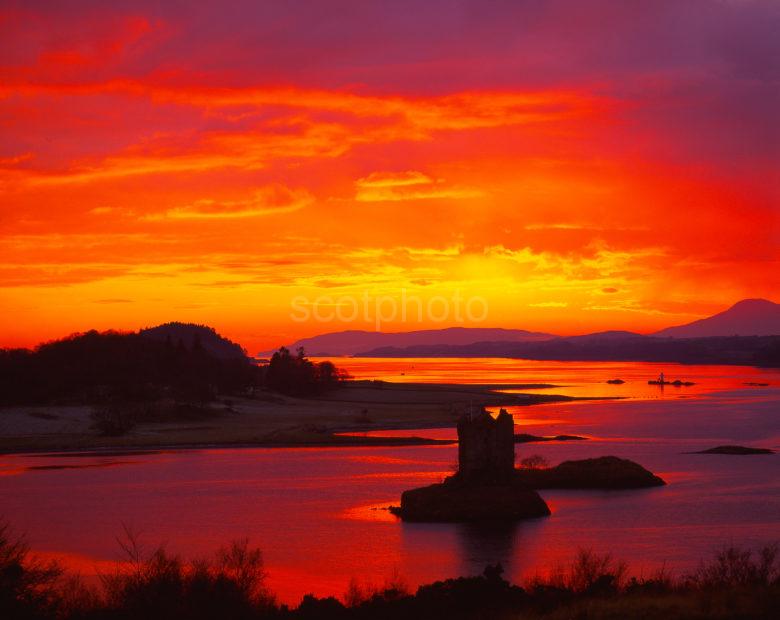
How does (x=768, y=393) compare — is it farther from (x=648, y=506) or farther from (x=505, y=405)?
(x=648, y=506)

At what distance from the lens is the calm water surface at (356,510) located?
40219 millimetres

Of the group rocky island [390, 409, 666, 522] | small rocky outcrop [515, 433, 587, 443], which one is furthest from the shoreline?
rocky island [390, 409, 666, 522]

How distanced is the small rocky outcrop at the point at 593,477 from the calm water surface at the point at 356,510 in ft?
4.77

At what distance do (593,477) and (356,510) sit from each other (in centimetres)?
1580

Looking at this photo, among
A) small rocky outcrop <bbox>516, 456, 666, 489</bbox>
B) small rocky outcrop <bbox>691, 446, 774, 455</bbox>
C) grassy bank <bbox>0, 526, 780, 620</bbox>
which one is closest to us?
grassy bank <bbox>0, 526, 780, 620</bbox>

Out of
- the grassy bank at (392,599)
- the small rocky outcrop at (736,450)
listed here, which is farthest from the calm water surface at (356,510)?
the grassy bank at (392,599)

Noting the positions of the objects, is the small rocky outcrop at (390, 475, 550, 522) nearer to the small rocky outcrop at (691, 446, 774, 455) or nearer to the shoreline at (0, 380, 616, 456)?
the shoreline at (0, 380, 616, 456)

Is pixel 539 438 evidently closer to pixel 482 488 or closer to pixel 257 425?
pixel 257 425

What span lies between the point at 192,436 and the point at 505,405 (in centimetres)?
5462

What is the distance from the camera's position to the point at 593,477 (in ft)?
199

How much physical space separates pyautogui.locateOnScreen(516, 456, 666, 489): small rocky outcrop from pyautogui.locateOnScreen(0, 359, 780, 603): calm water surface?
1.45 meters

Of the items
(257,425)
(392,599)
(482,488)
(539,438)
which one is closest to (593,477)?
(482,488)

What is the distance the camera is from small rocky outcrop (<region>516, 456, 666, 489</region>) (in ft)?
198

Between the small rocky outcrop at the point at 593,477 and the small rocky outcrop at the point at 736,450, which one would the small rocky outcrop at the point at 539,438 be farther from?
the small rocky outcrop at the point at 593,477
